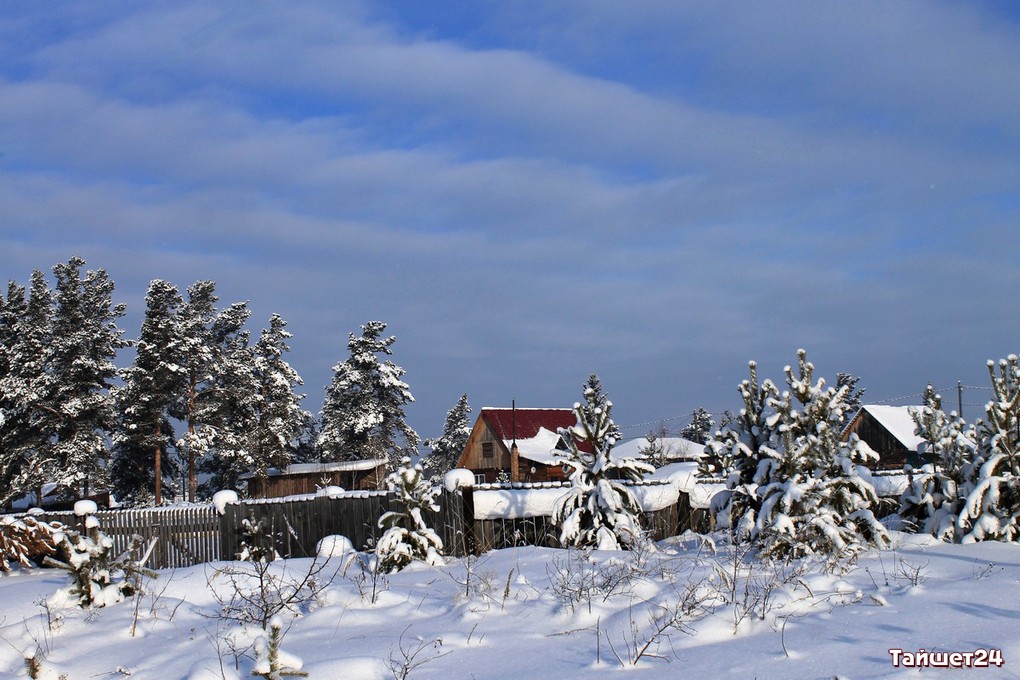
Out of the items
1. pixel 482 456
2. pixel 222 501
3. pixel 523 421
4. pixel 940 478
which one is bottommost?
pixel 482 456

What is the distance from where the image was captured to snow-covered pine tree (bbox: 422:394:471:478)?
59.2 metres

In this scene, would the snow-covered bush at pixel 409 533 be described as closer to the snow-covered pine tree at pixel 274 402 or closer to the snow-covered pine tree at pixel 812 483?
the snow-covered pine tree at pixel 812 483

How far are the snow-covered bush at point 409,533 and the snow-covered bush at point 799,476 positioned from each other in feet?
13.5

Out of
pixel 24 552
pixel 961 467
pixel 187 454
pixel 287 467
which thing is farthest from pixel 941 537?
pixel 287 467

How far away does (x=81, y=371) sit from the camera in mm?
36188

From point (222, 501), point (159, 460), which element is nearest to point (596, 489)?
point (222, 501)

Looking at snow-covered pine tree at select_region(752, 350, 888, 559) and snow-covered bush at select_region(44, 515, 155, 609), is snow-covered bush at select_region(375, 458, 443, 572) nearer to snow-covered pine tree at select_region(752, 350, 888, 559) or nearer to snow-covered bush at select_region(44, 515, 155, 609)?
snow-covered bush at select_region(44, 515, 155, 609)

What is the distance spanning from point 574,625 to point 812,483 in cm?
480

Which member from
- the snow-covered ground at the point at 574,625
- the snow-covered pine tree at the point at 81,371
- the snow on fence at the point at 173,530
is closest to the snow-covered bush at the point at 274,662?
the snow-covered ground at the point at 574,625

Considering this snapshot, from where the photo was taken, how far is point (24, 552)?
41.4 ft

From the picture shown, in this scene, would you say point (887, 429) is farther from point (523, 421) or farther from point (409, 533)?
point (409, 533)

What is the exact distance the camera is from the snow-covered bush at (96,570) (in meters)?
8.28

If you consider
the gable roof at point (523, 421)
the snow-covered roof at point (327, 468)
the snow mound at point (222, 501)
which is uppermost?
the gable roof at point (523, 421)

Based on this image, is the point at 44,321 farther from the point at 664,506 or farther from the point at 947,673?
the point at 947,673
